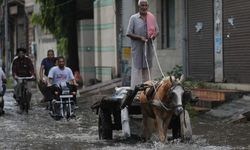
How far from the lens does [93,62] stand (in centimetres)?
2845

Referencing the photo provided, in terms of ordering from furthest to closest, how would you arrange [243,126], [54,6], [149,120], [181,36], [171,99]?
[54,6], [181,36], [243,126], [149,120], [171,99]

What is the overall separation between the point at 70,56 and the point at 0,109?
11315 mm

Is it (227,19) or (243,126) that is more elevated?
(227,19)

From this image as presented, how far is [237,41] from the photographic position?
1680cm

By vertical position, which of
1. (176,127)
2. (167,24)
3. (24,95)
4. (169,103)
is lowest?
(24,95)

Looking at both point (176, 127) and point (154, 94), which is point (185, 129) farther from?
point (154, 94)

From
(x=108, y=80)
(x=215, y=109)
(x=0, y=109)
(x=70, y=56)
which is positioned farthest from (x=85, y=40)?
(x=215, y=109)

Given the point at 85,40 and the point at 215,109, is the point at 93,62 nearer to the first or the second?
the point at 85,40

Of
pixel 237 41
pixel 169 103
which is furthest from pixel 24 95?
pixel 169 103

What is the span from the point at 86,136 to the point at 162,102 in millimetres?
3011

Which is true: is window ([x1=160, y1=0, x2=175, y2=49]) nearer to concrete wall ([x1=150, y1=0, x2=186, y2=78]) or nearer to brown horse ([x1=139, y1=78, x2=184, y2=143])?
concrete wall ([x1=150, y1=0, x2=186, y2=78])

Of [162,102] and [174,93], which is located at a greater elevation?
[174,93]

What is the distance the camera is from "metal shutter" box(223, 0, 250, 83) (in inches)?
645

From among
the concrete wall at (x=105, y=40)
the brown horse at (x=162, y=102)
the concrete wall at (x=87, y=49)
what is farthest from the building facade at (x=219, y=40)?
the concrete wall at (x=87, y=49)
